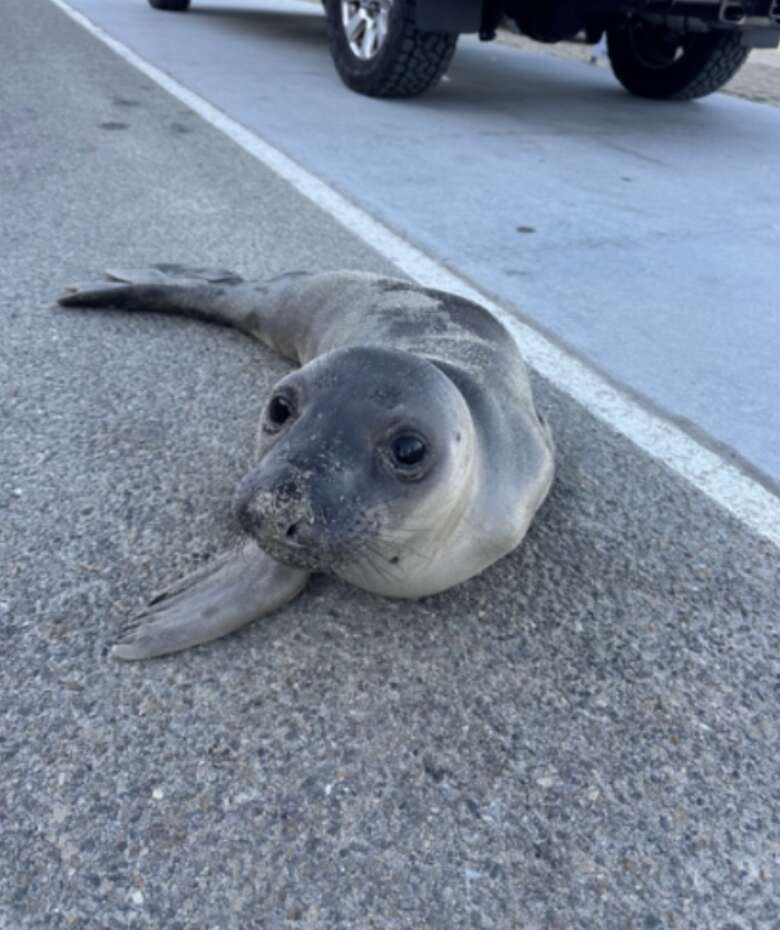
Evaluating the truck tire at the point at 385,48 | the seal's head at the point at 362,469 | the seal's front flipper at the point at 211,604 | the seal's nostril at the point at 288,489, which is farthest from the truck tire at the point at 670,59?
the seal's nostril at the point at 288,489

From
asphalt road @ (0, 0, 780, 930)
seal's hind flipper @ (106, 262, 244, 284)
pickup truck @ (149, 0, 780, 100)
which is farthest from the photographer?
pickup truck @ (149, 0, 780, 100)

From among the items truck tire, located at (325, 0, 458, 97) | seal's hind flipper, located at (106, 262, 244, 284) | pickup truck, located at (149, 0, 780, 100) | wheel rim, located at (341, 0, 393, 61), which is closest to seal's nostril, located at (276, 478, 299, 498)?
seal's hind flipper, located at (106, 262, 244, 284)

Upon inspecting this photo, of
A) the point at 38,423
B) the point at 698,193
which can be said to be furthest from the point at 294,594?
the point at 698,193

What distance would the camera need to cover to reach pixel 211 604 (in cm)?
197

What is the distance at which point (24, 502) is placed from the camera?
231cm

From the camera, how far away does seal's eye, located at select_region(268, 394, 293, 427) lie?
1.89 meters

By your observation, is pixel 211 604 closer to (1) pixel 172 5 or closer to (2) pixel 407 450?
(2) pixel 407 450

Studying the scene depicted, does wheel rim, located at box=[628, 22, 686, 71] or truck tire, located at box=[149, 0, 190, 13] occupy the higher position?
wheel rim, located at box=[628, 22, 686, 71]

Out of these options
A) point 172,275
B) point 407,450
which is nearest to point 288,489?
point 407,450

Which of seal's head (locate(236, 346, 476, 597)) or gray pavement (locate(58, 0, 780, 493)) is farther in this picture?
gray pavement (locate(58, 0, 780, 493))

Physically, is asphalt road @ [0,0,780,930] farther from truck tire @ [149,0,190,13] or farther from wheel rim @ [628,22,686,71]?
truck tire @ [149,0,190,13]

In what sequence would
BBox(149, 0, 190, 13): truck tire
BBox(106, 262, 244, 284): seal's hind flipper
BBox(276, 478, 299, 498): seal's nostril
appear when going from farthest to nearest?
BBox(149, 0, 190, 13): truck tire, BBox(106, 262, 244, 284): seal's hind flipper, BBox(276, 478, 299, 498): seal's nostril

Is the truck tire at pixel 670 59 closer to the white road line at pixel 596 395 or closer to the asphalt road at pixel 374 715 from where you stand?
the white road line at pixel 596 395

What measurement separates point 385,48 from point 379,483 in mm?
5917
